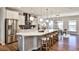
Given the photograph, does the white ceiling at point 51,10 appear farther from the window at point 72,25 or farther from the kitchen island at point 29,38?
the kitchen island at point 29,38

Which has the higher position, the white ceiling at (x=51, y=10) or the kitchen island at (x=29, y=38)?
the white ceiling at (x=51, y=10)

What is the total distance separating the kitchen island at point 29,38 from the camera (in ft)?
11.4

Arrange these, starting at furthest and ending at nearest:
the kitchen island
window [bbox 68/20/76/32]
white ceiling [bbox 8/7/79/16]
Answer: window [bbox 68/20/76/32]
the kitchen island
white ceiling [bbox 8/7/79/16]

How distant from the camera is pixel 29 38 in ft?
12.8

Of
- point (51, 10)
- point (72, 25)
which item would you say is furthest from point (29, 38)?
point (72, 25)

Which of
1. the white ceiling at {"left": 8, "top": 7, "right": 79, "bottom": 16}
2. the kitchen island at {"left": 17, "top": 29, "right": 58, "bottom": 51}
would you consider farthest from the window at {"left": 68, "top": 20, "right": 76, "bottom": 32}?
the kitchen island at {"left": 17, "top": 29, "right": 58, "bottom": 51}

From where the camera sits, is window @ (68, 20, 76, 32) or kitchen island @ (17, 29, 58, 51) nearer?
kitchen island @ (17, 29, 58, 51)

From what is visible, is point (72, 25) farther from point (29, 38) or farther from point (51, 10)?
point (29, 38)

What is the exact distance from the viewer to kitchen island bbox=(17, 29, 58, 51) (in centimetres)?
346

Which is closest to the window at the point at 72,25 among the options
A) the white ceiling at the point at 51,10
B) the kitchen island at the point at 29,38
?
the white ceiling at the point at 51,10

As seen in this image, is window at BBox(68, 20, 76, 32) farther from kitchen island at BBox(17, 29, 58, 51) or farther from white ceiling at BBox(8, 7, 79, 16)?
kitchen island at BBox(17, 29, 58, 51)
